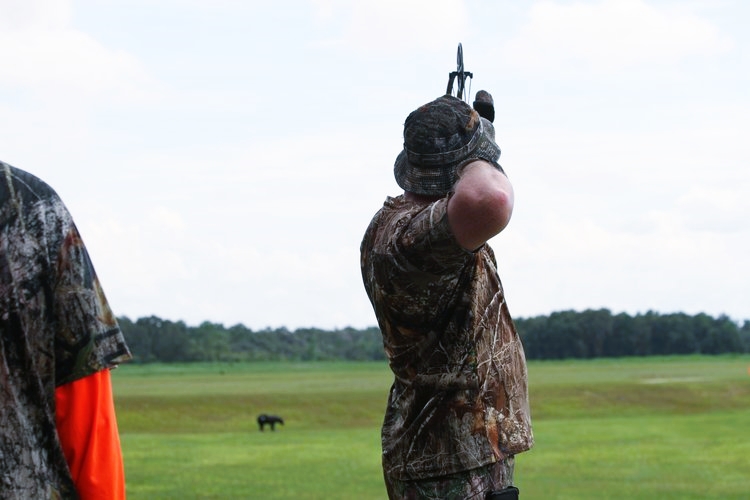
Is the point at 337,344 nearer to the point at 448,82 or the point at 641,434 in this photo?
the point at 641,434

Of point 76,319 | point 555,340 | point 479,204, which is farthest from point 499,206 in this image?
point 555,340

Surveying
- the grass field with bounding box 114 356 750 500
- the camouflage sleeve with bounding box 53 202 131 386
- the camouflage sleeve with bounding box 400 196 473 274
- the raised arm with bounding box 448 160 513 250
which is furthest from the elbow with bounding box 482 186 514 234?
the grass field with bounding box 114 356 750 500

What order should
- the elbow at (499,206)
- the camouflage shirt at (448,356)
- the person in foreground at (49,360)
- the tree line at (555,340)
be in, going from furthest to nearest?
the tree line at (555,340), the camouflage shirt at (448,356), the elbow at (499,206), the person in foreground at (49,360)

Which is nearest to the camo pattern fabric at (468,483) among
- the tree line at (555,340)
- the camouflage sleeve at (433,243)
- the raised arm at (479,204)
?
the camouflage sleeve at (433,243)

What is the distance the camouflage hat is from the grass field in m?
14.0

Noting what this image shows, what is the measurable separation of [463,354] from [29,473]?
1.68 m

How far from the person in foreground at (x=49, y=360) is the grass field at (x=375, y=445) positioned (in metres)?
15.1

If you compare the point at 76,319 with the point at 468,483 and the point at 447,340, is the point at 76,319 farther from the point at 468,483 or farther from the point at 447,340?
the point at 468,483

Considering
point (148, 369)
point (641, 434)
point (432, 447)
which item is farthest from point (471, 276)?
point (148, 369)

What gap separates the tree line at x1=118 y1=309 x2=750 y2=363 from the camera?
12656 centimetres

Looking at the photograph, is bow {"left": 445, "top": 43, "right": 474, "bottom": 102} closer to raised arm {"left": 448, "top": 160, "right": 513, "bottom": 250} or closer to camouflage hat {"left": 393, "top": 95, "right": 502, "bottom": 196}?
camouflage hat {"left": 393, "top": 95, "right": 502, "bottom": 196}

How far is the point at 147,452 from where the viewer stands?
29469 millimetres

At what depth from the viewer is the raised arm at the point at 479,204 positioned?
12.3ft

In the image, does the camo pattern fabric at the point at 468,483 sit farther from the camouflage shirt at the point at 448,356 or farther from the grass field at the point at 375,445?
the grass field at the point at 375,445
